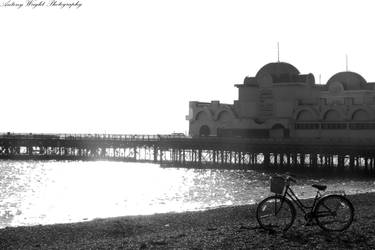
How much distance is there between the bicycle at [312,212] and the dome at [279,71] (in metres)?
62.9

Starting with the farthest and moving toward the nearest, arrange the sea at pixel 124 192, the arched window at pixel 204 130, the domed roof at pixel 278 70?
the arched window at pixel 204 130 < the domed roof at pixel 278 70 < the sea at pixel 124 192

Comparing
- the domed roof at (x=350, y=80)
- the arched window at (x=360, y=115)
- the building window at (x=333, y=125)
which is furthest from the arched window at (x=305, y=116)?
the domed roof at (x=350, y=80)

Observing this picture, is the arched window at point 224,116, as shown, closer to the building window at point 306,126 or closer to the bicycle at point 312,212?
the building window at point 306,126

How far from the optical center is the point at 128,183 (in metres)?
48.7

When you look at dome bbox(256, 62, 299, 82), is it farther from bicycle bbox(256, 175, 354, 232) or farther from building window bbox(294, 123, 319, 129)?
bicycle bbox(256, 175, 354, 232)

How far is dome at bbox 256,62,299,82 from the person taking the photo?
75.2 meters

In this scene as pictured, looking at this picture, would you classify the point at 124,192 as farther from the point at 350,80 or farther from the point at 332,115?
the point at 350,80

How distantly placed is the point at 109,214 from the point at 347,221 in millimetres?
17727

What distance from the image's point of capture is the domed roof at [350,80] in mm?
75656

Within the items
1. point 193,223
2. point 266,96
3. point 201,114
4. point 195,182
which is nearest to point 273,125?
point 266,96

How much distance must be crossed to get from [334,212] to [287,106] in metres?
61.4

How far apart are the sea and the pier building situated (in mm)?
14509

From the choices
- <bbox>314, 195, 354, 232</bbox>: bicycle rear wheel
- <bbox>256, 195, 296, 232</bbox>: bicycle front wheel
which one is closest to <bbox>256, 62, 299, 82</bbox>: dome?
<bbox>314, 195, 354, 232</bbox>: bicycle rear wheel

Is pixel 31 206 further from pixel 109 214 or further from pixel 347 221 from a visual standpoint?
pixel 347 221
